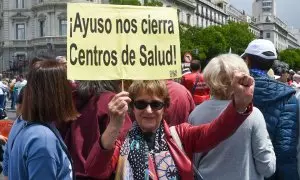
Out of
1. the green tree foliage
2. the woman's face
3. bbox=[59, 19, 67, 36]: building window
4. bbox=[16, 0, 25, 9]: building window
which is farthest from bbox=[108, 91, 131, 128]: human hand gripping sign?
the green tree foliage

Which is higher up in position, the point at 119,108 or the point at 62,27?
the point at 62,27

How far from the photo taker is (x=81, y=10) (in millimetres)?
2590

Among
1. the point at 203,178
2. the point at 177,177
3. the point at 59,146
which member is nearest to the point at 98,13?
the point at 59,146

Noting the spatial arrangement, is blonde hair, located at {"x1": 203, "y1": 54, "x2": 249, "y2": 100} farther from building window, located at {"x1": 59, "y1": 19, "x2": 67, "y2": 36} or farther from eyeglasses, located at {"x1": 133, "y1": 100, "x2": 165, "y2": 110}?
building window, located at {"x1": 59, "y1": 19, "x2": 67, "y2": 36}

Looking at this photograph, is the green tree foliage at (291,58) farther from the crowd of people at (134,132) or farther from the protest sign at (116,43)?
the protest sign at (116,43)

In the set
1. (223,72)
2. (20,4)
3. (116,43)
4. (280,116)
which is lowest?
(280,116)

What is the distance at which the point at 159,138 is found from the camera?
2.62 metres

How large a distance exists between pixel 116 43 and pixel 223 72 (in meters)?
0.70

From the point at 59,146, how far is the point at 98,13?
69 centimetres

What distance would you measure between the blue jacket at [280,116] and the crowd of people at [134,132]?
533 millimetres

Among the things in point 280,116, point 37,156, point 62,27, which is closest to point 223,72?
point 280,116

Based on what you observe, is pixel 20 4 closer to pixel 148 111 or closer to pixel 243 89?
pixel 148 111

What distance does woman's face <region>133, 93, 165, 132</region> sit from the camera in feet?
8.49

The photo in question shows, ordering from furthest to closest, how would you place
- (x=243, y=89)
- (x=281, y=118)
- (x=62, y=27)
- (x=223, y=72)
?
1. (x=62, y=27)
2. (x=281, y=118)
3. (x=223, y=72)
4. (x=243, y=89)
